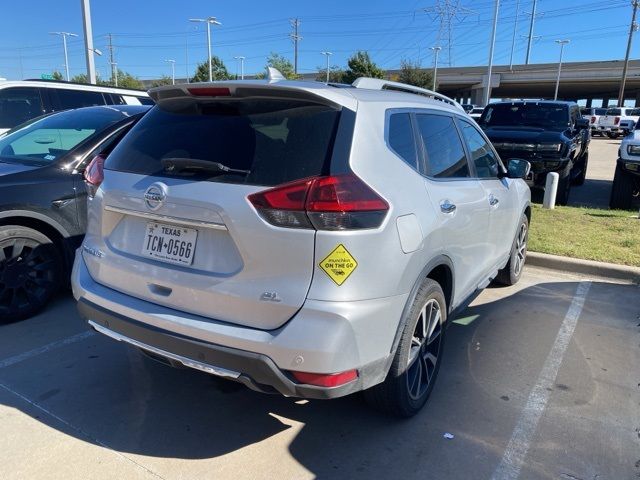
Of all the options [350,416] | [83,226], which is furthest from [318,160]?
[83,226]

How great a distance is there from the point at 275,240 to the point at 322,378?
2.11ft

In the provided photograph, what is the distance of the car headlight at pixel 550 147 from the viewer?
30.6 ft

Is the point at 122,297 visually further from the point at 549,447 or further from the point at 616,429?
the point at 616,429

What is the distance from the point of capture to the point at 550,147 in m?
9.37

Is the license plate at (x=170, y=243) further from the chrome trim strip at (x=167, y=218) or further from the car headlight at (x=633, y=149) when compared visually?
the car headlight at (x=633, y=149)

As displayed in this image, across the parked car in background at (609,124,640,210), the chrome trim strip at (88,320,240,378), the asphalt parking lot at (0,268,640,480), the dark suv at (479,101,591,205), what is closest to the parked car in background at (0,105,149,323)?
the asphalt parking lot at (0,268,640,480)

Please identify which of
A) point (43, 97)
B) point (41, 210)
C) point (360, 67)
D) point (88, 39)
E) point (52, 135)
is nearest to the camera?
point (41, 210)

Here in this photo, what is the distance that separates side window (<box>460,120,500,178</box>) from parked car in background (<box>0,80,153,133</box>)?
5916 mm

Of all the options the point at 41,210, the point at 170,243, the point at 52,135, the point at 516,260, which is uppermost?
the point at 52,135

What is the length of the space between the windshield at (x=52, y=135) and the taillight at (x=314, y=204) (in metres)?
3.03

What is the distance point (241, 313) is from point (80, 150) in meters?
3.00

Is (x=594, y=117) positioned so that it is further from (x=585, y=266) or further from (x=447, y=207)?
(x=447, y=207)

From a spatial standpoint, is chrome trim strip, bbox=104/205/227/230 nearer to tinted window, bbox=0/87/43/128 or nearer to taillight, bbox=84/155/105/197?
taillight, bbox=84/155/105/197

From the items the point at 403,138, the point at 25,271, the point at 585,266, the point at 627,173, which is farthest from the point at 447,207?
the point at 627,173
